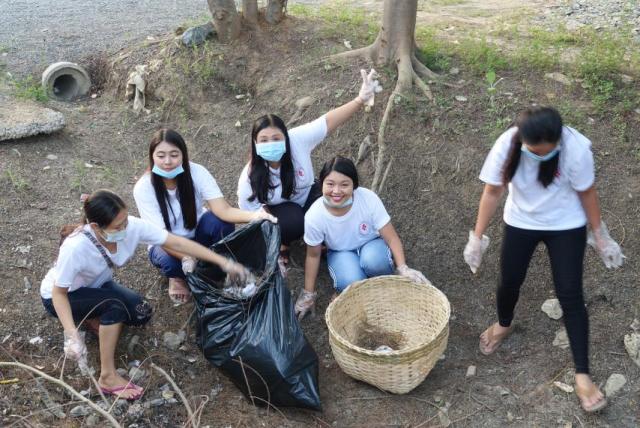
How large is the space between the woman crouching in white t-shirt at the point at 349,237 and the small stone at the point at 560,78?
1978mm

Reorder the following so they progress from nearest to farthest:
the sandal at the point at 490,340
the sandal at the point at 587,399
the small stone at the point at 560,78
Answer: the sandal at the point at 587,399 < the sandal at the point at 490,340 < the small stone at the point at 560,78

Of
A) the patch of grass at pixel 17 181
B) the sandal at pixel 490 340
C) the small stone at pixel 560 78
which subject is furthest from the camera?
the small stone at pixel 560 78

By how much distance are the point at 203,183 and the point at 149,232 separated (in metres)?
0.57

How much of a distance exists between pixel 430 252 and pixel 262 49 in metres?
2.52

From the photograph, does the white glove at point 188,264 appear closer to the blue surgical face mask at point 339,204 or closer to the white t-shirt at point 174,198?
the white t-shirt at point 174,198

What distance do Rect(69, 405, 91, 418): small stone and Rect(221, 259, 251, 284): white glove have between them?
902 mm

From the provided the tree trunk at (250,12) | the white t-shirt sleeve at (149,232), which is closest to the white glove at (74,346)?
the white t-shirt sleeve at (149,232)

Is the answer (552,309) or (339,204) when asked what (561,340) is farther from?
(339,204)

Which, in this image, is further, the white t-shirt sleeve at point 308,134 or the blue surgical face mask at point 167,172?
the white t-shirt sleeve at point 308,134

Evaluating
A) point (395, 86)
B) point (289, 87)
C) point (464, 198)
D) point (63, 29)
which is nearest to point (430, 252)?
point (464, 198)

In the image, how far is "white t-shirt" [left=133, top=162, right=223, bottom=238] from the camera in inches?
140

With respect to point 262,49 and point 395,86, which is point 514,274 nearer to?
point 395,86

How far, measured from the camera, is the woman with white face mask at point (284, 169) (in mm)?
3660

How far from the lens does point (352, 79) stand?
5.07 meters
